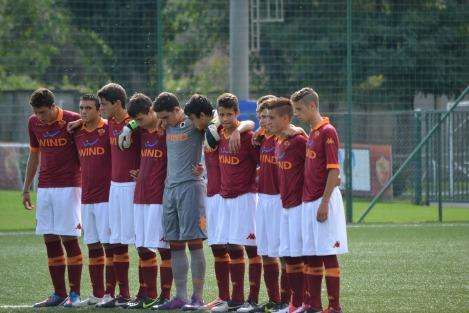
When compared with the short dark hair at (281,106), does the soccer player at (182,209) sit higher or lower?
lower

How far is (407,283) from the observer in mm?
11242

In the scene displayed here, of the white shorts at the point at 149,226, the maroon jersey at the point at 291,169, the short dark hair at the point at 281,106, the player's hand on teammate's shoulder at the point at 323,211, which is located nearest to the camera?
the player's hand on teammate's shoulder at the point at 323,211

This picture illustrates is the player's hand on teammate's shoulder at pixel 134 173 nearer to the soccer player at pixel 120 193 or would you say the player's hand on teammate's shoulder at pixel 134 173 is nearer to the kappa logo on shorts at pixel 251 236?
the soccer player at pixel 120 193

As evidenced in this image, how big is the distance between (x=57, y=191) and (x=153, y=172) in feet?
3.39

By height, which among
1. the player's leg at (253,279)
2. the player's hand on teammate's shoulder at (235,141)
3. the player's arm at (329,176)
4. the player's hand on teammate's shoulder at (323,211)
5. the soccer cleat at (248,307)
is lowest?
the soccer cleat at (248,307)

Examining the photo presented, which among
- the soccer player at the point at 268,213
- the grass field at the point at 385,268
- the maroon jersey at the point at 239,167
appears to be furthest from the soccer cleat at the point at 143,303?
the maroon jersey at the point at 239,167

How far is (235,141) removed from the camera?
9703 millimetres

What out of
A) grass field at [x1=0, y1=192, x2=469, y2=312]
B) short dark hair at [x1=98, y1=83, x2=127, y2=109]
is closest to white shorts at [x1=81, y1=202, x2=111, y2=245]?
grass field at [x1=0, y1=192, x2=469, y2=312]

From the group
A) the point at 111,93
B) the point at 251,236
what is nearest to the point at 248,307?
the point at 251,236

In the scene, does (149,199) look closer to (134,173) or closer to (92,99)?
(134,173)

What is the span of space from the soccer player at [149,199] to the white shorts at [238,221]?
540 mm

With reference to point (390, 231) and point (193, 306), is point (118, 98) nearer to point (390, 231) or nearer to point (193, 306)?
point (193, 306)

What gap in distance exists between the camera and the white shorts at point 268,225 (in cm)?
948

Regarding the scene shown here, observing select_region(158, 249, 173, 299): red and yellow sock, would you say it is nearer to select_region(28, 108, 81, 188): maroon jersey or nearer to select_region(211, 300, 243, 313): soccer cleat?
select_region(211, 300, 243, 313): soccer cleat
